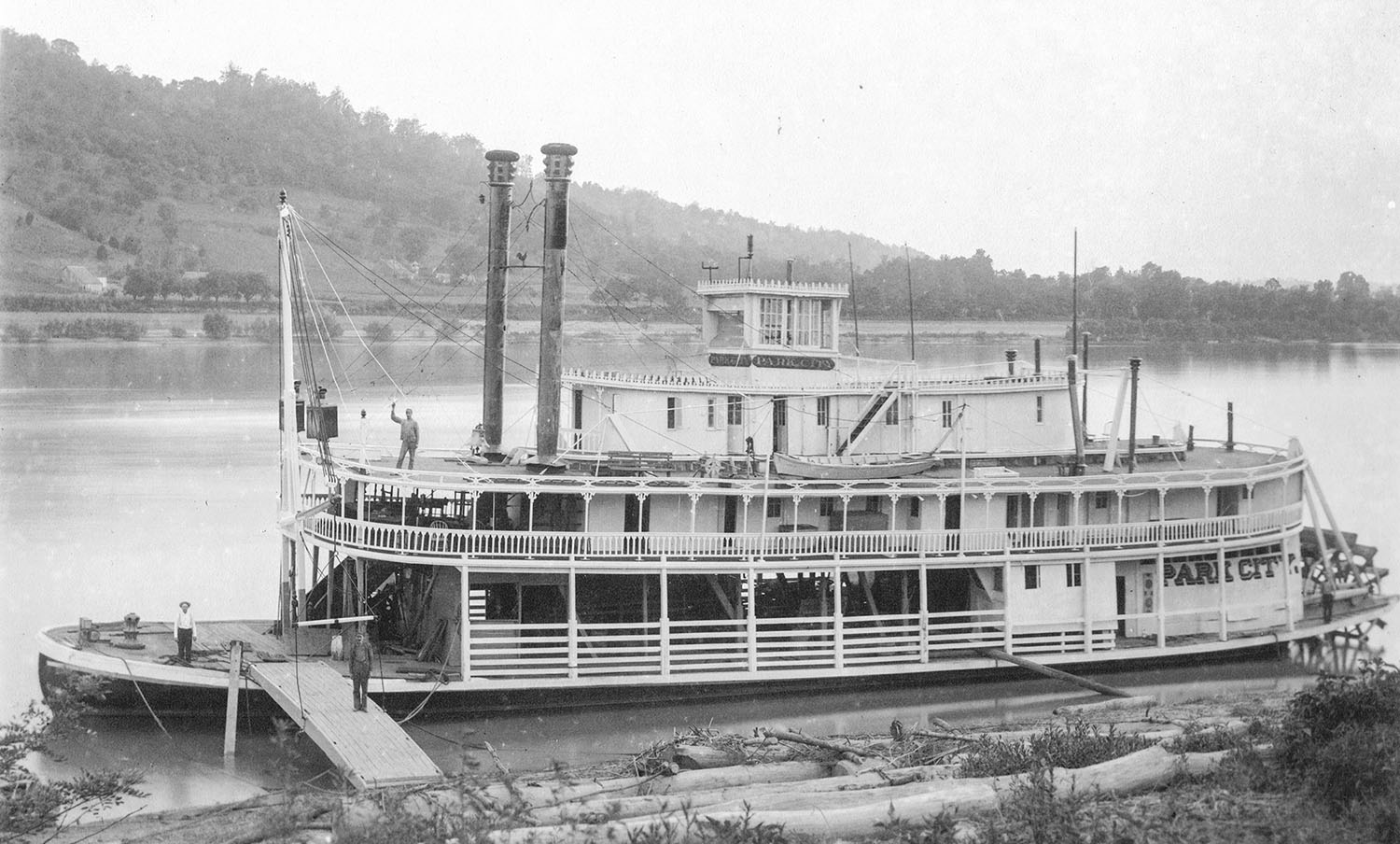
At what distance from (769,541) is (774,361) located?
5.12m

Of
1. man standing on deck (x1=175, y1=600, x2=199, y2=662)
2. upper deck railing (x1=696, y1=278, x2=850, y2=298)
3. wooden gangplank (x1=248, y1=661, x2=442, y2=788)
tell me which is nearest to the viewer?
wooden gangplank (x1=248, y1=661, x2=442, y2=788)

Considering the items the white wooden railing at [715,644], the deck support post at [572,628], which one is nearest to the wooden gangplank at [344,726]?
the white wooden railing at [715,644]

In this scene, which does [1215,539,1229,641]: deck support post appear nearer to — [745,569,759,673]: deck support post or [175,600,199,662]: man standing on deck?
[745,569,759,673]: deck support post

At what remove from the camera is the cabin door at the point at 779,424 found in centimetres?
2875

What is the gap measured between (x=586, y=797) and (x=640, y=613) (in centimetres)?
1087

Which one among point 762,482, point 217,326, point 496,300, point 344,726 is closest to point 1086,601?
point 762,482

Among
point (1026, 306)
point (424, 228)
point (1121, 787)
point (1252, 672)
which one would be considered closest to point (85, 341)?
point (424, 228)

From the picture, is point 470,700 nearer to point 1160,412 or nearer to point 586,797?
point 586,797

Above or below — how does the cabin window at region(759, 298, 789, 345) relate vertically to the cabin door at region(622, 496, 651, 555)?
above

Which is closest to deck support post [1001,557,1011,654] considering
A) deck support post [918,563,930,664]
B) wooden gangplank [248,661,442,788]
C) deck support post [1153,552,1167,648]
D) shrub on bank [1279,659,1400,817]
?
deck support post [918,563,930,664]

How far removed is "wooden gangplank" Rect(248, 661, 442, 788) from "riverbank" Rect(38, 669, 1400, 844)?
117 centimetres

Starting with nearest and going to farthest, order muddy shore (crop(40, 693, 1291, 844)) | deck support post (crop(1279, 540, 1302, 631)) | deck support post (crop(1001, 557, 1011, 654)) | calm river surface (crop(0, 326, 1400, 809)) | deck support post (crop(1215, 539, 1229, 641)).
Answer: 1. muddy shore (crop(40, 693, 1291, 844))
2. calm river surface (crop(0, 326, 1400, 809))
3. deck support post (crop(1001, 557, 1011, 654))
4. deck support post (crop(1215, 539, 1229, 641))
5. deck support post (crop(1279, 540, 1302, 631))

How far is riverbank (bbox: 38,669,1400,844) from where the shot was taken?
13.3m

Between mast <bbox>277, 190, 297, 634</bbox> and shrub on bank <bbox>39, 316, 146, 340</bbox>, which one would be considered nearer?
mast <bbox>277, 190, 297, 634</bbox>
